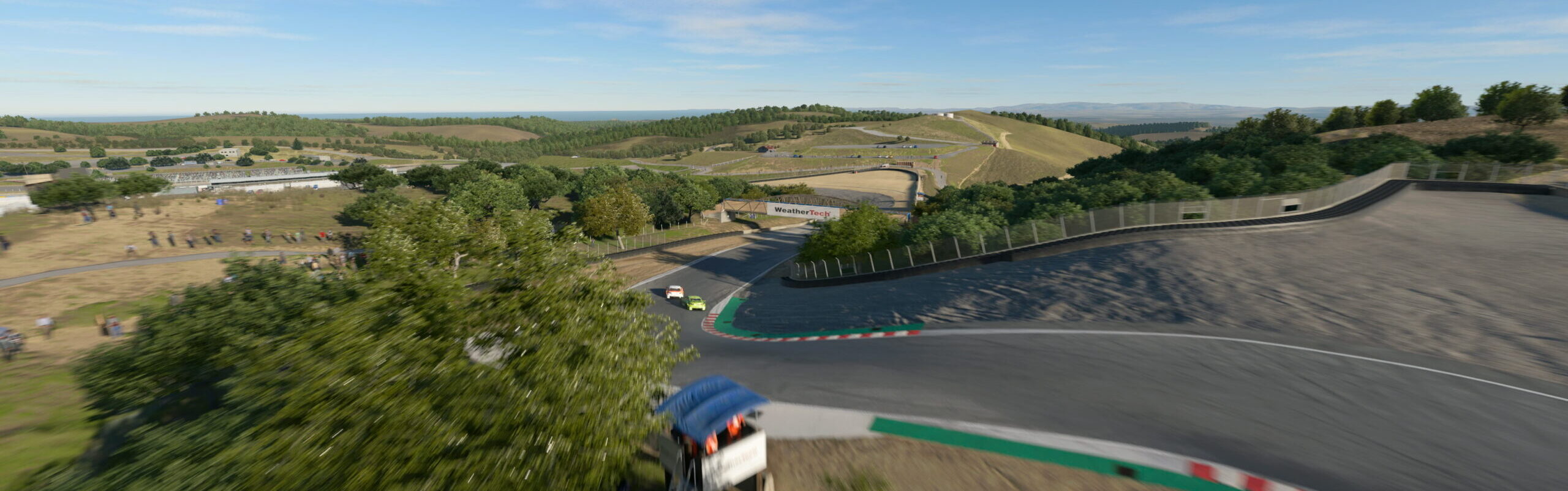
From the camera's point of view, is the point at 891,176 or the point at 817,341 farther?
the point at 891,176

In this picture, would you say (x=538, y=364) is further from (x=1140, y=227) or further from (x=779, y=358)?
(x=1140, y=227)

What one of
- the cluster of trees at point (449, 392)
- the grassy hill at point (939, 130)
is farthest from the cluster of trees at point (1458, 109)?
the grassy hill at point (939, 130)

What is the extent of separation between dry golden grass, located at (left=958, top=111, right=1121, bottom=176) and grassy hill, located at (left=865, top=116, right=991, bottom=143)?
7925 millimetres

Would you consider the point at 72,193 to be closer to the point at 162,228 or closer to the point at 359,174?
the point at 162,228

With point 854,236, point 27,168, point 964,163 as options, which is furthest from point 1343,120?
point 27,168

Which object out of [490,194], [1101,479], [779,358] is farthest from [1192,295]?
[490,194]

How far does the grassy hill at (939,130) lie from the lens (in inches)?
6722

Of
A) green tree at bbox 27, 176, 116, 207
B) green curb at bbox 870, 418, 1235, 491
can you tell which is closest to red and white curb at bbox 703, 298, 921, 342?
green curb at bbox 870, 418, 1235, 491

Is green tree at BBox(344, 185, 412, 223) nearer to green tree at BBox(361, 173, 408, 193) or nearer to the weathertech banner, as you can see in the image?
green tree at BBox(361, 173, 408, 193)

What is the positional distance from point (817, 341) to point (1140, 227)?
678 inches

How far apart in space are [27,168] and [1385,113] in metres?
253

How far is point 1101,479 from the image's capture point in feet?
31.3

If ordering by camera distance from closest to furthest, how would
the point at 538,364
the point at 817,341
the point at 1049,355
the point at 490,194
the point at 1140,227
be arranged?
1. the point at 538,364
2. the point at 1049,355
3. the point at 817,341
4. the point at 1140,227
5. the point at 490,194

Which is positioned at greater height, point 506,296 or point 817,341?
point 506,296
